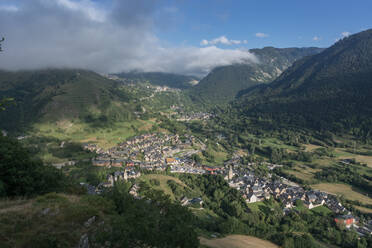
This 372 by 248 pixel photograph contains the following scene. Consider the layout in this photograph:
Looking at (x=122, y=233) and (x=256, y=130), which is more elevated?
(x=122, y=233)

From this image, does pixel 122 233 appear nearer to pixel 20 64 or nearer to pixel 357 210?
pixel 357 210

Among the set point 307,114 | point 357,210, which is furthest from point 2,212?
point 307,114

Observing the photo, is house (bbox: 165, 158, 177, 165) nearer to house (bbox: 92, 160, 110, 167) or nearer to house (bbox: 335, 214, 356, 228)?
house (bbox: 92, 160, 110, 167)

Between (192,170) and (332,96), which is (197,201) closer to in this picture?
(192,170)

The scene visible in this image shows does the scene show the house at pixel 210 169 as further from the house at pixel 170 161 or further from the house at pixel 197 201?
the house at pixel 197 201

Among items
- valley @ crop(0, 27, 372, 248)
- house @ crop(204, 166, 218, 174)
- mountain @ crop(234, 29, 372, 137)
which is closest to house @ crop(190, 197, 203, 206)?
valley @ crop(0, 27, 372, 248)
